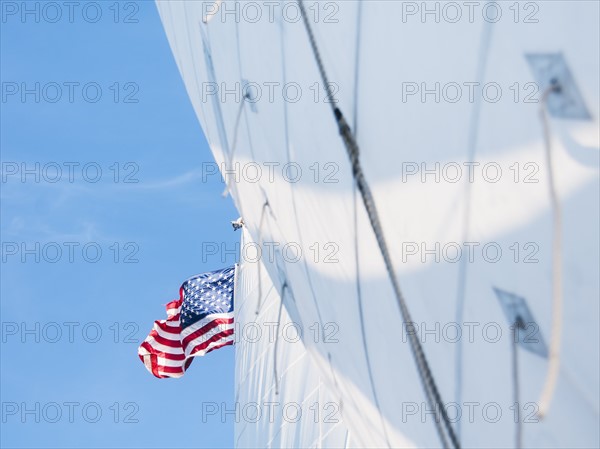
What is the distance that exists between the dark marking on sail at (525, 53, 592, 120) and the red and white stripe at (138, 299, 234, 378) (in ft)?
36.3

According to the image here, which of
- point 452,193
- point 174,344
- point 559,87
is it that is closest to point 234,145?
point 452,193

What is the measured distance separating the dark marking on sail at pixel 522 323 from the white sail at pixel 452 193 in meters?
0.02

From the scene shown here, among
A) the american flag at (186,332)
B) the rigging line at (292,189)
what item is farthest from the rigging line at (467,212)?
the american flag at (186,332)

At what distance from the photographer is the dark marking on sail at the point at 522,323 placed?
297cm

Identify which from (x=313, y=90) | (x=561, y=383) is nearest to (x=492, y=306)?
(x=561, y=383)

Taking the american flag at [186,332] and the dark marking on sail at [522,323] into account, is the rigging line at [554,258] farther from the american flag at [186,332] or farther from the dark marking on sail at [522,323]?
the american flag at [186,332]

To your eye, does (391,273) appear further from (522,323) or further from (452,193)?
(522,323)

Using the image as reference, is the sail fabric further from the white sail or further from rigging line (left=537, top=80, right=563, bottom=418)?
rigging line (left=537, top=80, right=563, bottom=418)

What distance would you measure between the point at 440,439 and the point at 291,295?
9.65 ft

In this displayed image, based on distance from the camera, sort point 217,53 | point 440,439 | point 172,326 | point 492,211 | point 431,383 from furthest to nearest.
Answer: point 172,326 < point 217,53 < point 440,439 < point 431,383 < point 492,211

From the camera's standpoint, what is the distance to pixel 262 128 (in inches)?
216

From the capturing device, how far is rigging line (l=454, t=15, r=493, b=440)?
2.82 metres

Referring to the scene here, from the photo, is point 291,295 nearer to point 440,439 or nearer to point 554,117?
point 440,439

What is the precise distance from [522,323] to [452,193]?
20.2 inches
